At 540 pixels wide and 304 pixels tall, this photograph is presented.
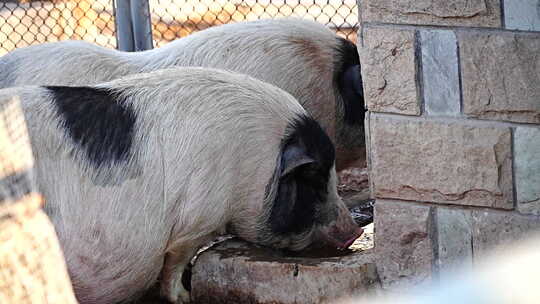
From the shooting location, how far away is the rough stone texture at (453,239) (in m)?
3.00

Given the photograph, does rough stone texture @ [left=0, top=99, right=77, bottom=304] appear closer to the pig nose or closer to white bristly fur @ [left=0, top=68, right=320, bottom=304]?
white bristly fur @ [left=0, top=68, right=320, bottom=304]

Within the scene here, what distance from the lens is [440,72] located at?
2916 mm

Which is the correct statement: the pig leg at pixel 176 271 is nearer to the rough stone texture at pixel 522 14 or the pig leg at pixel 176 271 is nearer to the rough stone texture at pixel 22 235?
the rough stone texture at pixel 22 235

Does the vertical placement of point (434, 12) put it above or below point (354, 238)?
above

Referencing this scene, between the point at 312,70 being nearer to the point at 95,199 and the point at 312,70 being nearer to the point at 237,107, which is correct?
the point at 237,107

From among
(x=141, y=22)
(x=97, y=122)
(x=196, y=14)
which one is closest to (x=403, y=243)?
(x=97, y=122)

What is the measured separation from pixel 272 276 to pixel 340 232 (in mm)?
436

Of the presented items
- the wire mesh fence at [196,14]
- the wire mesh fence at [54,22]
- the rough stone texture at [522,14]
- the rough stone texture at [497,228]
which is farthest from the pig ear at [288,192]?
the wire mesh fence at [54,22]

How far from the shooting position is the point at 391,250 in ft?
10.5

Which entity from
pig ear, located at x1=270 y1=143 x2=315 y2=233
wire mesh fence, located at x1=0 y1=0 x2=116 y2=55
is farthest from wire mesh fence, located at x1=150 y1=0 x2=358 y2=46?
pig ear, located at x1=270 y1=143 x2=315 y2=233

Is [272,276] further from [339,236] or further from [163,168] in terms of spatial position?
[163,168]

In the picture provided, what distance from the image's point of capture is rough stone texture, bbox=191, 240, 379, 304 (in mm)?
3279

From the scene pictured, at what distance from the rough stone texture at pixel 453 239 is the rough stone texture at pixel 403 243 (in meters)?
0.04

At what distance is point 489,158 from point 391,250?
0.56 metres
